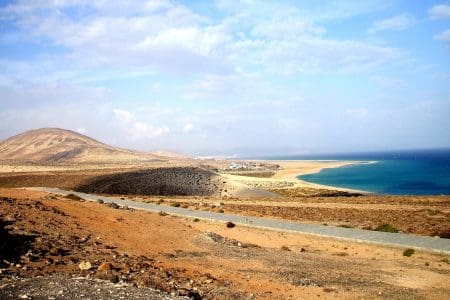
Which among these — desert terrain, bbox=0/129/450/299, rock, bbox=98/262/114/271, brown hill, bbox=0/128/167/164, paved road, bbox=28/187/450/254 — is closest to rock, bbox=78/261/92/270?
desert terrain, bbox=0/129/450/299

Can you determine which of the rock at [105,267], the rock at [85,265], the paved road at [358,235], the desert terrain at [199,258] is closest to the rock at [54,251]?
the desert terrain at [199,258]

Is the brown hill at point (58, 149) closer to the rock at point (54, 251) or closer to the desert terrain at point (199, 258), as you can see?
the desert terrain at point (199, 258)

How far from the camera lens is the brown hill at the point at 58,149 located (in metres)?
150

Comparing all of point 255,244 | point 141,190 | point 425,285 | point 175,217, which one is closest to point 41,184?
point 141,190

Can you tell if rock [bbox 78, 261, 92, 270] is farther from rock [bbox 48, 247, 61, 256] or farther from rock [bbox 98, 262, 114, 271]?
rock [bbox 48, 247, 61, 256]

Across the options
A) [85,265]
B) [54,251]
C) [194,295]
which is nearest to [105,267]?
[85,265]

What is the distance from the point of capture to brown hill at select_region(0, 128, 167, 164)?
493ft

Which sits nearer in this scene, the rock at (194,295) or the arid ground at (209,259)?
the rock at (194,295)

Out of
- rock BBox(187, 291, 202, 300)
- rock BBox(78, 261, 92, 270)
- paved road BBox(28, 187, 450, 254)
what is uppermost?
rock BBox(78, 261, 92, 270)

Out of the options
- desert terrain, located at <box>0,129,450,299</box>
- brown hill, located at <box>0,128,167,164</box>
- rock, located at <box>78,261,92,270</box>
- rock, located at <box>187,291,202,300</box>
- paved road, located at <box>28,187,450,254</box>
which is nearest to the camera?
rock, located at <box>187,291,202,300</box>

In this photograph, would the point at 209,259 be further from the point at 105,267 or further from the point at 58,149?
the point at 58,149

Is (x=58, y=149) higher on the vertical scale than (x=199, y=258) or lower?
higher

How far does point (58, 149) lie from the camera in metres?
162

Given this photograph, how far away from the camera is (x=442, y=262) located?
15.8 m
